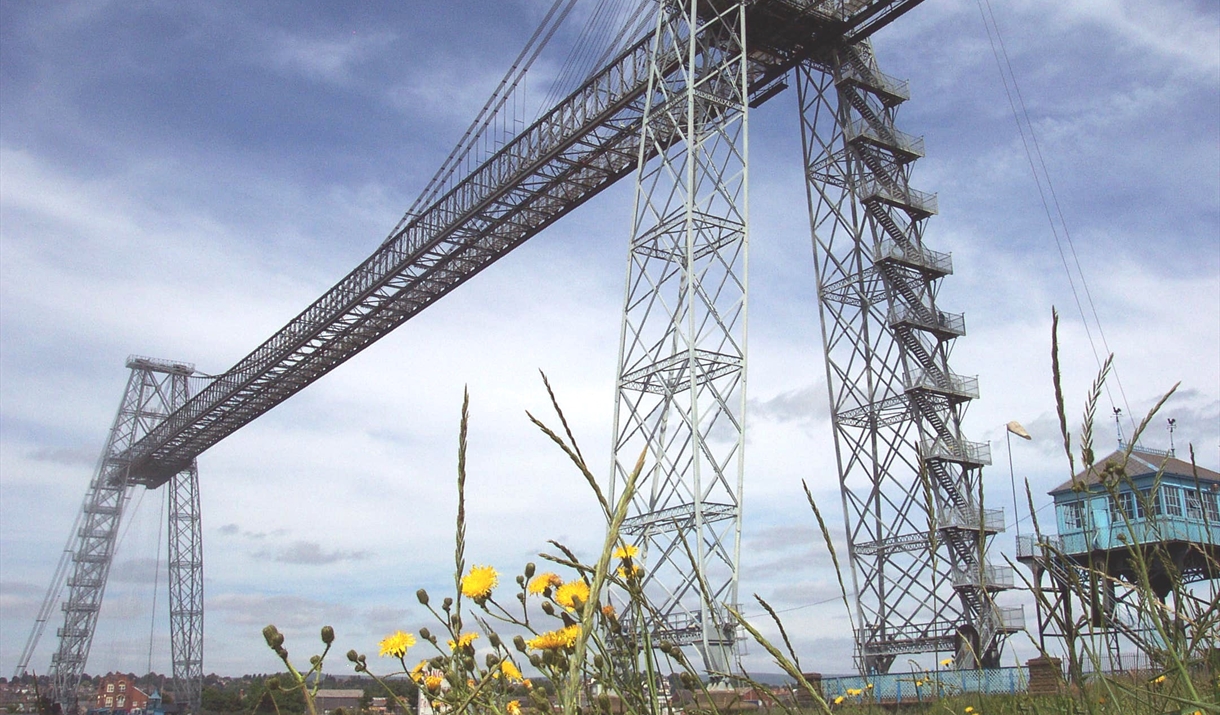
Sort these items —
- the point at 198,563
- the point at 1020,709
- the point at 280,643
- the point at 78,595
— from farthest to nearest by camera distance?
the point at 198,563
the point at 78,595
the point at 1020,709
the point at 280,643

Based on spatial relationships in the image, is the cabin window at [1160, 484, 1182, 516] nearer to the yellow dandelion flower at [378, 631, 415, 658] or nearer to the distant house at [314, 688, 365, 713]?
the distant house at [314, 688, 365, 713]

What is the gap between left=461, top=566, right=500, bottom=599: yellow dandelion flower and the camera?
1.34 metres

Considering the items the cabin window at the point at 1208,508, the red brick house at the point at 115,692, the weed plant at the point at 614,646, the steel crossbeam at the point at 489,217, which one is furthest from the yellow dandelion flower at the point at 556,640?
the steel crossbeam at the point at 489,217

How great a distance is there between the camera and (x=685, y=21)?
1332 centimetres

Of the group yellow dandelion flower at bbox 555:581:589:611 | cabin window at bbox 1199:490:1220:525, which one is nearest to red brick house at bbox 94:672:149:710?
yellow dandelion flower at bbox 555:581:589:611

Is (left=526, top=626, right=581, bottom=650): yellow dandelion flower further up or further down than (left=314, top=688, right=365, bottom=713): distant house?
further up

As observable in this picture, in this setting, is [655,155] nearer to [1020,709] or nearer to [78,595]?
[1020,709]

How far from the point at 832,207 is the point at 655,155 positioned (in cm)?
306

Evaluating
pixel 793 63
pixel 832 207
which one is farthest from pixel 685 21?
pixel 832 207

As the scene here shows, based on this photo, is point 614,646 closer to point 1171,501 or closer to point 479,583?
point 479,583

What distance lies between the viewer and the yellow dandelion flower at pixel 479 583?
1.34 m

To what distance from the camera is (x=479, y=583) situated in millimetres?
1354

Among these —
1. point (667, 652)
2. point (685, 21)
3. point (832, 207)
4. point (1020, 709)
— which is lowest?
point (1020, 709)

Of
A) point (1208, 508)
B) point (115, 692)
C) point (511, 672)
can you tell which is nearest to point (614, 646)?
point (511, 672)
